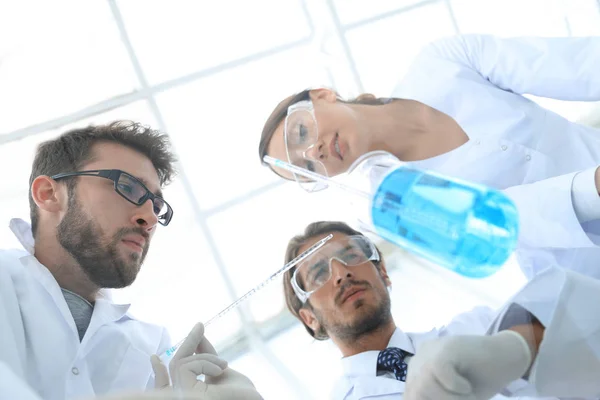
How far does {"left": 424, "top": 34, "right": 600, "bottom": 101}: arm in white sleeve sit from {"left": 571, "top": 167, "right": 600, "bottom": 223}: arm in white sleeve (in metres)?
0.40

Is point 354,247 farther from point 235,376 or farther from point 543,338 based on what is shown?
point 543,338

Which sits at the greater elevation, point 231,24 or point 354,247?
point 231,24

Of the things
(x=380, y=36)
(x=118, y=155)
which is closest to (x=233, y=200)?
(x=118, y=155)

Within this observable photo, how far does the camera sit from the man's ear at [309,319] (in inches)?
44.4

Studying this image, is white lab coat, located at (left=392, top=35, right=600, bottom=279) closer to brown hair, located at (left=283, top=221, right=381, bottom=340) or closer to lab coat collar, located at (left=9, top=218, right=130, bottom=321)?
brown hair, located at (left=283, top=221, right=381, bottom=340)

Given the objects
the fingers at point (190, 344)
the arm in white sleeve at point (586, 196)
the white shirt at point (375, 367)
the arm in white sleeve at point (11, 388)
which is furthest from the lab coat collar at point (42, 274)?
the arm in white sleeve at point (586, 196)

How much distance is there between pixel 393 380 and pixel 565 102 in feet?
2.73

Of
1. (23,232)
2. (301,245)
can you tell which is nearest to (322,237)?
(301,245)

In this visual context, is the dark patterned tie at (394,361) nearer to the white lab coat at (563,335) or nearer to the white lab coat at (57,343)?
the white lab coat at (563,335)

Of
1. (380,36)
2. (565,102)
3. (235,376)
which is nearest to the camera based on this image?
(235,376)

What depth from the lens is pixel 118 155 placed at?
116cm

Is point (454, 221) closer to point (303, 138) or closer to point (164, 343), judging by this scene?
point (303, 138)

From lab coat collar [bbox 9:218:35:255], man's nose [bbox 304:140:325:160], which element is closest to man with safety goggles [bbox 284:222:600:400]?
man's nose [bbox 304:140:325:160]

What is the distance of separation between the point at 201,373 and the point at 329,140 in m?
0.53
